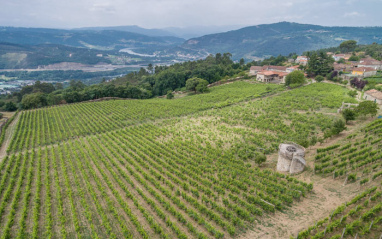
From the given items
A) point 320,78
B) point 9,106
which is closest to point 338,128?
point 320,78

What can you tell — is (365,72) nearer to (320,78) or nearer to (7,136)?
(320,78)

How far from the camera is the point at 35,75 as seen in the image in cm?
18288

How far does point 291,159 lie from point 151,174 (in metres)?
14.9

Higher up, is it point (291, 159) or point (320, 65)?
point (320, 65)

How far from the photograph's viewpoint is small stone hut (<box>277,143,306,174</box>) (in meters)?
20.5

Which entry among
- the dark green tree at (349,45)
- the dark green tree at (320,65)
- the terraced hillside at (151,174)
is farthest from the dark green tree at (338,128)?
the dark green tree at (349,45)

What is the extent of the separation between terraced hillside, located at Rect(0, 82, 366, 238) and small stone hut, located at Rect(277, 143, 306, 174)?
1.53 metres

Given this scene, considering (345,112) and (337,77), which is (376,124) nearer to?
(345,112)

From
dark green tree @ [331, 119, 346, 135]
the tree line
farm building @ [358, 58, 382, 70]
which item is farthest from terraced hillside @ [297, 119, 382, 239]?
farm building @ [358, 58, 382, 70]

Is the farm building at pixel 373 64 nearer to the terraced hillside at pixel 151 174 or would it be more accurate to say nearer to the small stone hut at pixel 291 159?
the terraced hillside at pixel 151 174

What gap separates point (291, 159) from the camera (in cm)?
2062

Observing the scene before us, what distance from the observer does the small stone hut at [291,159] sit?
20.5 meters

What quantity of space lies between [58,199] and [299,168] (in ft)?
77.1

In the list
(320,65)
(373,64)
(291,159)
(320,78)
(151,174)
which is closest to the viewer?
(291,159)
